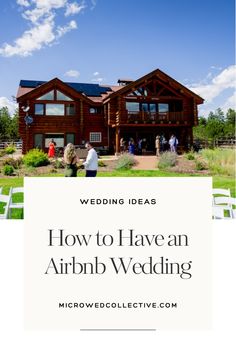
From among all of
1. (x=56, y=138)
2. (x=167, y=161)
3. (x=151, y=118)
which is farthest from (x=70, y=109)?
(x=151, y=118)

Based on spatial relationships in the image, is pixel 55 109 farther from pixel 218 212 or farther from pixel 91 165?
pixel 218 212

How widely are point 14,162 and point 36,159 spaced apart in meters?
0.34

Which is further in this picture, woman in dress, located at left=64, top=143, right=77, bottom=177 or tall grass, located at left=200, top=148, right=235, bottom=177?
tall grass, located at left=200, top=148, right=235, bottom=177

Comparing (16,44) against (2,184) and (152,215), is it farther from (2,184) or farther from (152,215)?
(152,215)

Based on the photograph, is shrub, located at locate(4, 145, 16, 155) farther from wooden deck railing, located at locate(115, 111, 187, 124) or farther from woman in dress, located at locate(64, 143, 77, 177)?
wooden deck railing, located at locate(115, 111, 187, 124)

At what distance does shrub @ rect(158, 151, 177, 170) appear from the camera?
504cm

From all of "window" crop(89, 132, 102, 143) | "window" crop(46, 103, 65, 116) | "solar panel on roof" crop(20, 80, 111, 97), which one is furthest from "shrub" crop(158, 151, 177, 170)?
"window" crop(46, 103, 65, 116)

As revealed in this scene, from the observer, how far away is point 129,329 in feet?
5.69

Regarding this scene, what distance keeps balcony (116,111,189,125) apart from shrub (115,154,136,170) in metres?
1.03

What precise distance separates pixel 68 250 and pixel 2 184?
345 cm

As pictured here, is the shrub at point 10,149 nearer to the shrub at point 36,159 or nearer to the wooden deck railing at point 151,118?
the shrub at point 36,159

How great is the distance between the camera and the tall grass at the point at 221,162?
520 centimetres

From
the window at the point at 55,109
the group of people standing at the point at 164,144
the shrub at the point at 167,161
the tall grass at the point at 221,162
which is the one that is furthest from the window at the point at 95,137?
the tall grass at the point at 221,162

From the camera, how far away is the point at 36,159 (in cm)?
479
